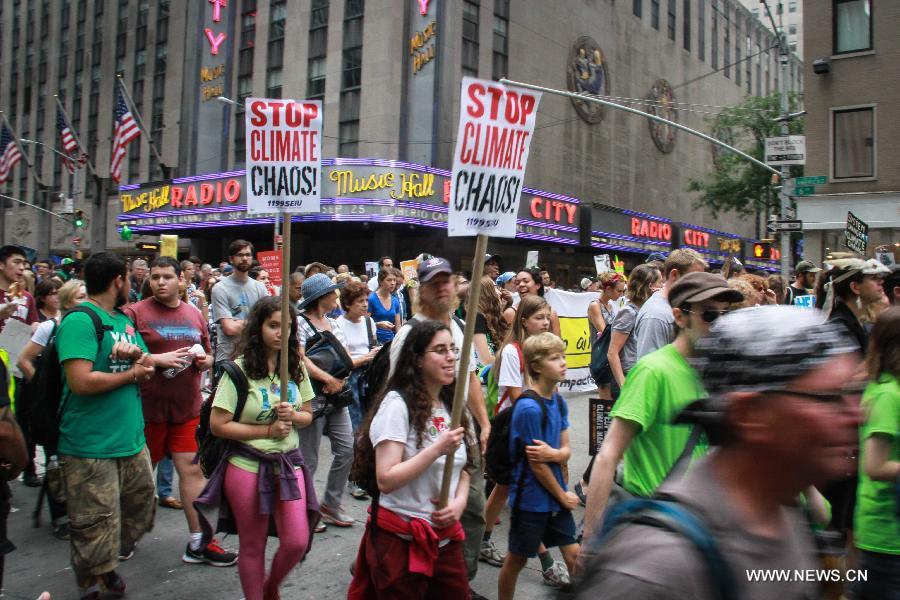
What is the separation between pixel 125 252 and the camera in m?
38.9

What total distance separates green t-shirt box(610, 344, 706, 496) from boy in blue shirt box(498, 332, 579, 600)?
3.79 feet

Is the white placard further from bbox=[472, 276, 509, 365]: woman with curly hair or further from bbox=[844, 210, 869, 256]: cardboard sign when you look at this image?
bbox=[472, 276, 509, 365]: woman with curly hair

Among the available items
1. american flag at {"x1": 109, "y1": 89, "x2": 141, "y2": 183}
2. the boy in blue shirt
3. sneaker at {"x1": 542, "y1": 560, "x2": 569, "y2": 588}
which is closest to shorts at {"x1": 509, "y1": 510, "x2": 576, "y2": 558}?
the boy in blue shirt

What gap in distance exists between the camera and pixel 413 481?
332 cm

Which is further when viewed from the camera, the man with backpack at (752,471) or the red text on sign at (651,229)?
the red text on sign at (651,229)

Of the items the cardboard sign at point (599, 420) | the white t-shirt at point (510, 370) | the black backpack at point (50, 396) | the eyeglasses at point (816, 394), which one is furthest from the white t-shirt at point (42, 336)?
the eyeglasses at point (816, 394)

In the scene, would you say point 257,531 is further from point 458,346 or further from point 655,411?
point 655,411

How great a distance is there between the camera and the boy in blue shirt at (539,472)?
4.09 m

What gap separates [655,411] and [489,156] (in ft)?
4.85

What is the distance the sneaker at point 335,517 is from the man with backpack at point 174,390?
0.92 metres

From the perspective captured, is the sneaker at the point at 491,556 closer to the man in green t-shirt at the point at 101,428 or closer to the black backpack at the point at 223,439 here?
the black backpack at the point at 223,439

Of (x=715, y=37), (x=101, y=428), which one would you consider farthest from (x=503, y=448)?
(x=715, y=37)

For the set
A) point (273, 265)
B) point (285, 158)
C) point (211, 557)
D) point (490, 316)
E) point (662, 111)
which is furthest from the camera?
point (662, 111)

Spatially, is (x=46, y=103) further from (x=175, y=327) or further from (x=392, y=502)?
(x=392, y=502)
